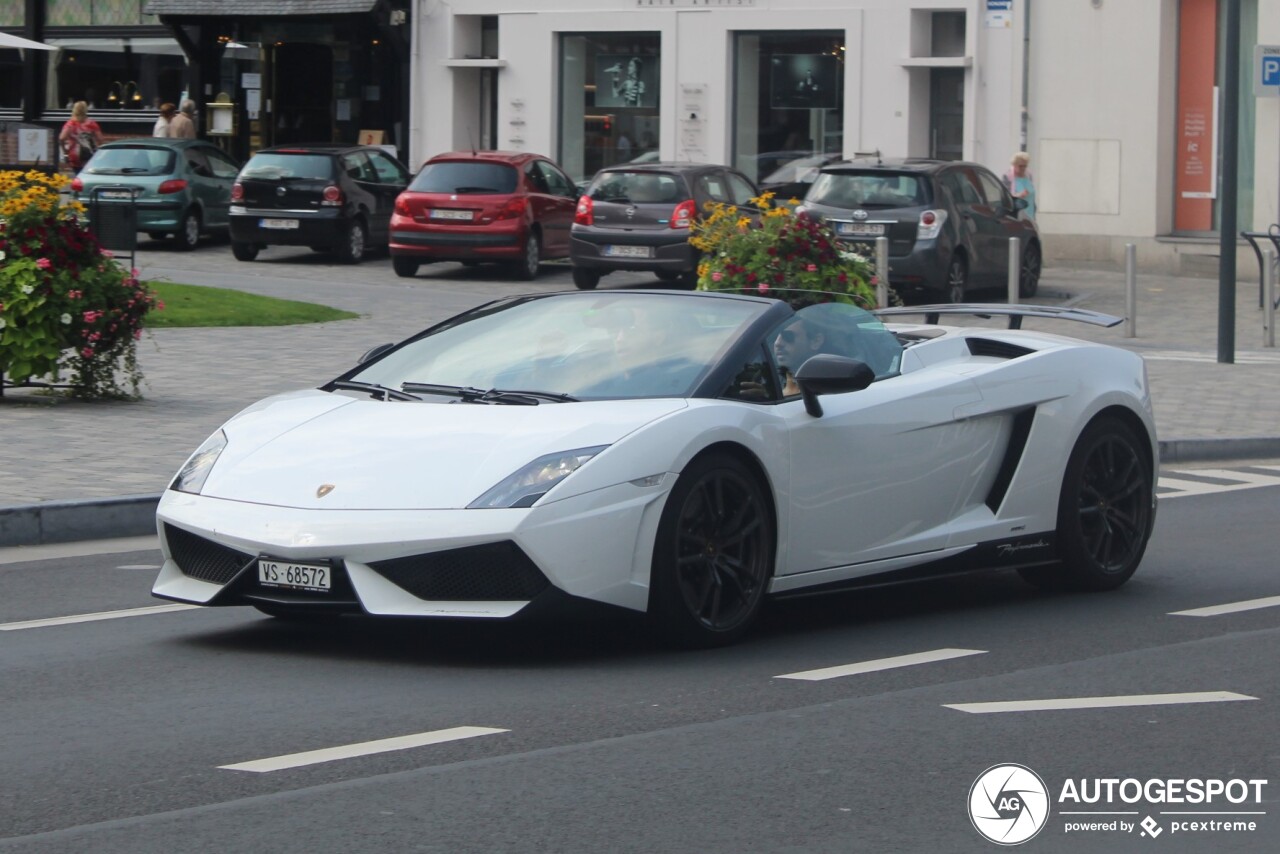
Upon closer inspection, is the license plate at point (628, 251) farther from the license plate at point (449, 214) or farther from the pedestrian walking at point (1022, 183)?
Result: the pedestrian walking at point (1022, 183)

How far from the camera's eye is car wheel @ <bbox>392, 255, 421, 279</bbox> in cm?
2733

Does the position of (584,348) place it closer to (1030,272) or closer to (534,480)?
(534,480)

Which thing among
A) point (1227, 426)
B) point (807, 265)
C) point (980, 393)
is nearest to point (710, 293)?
point (980, 393)

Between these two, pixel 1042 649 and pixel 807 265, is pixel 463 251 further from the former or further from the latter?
pixel 1042 649

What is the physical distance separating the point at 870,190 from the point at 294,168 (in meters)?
8.43

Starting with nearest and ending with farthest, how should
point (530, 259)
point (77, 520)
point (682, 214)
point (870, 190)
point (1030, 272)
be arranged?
point (77, 520) < point (870, 190) < point (682, 214) < point (1030, 272) < point (530, 259)

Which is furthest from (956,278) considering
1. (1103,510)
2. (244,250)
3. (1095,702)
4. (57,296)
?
(1095,702)

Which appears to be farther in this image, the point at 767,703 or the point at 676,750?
the point at 767,703

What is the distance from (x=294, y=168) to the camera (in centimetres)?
2828

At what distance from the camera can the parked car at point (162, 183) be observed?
29.6 metres

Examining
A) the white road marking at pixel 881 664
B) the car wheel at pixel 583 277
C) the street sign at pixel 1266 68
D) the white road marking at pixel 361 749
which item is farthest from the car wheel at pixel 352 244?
the white road marking at pixel 361 749

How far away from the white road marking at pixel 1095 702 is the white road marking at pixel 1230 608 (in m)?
1.58

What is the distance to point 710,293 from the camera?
826 cm

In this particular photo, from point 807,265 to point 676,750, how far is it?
366 inches
